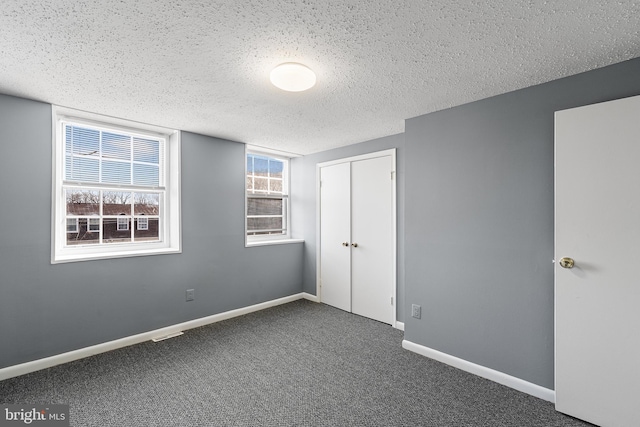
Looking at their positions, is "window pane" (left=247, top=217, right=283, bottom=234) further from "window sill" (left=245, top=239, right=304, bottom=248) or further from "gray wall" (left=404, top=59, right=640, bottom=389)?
"gray wall" (left=404, top=59, right=640, bottom=389)

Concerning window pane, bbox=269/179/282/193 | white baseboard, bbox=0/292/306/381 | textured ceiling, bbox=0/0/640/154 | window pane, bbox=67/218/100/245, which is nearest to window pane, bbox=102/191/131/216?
window pane, bbox=67/218/100/245

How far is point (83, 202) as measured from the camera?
9.82 ft

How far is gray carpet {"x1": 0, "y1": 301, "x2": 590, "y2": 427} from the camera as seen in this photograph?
196 cm

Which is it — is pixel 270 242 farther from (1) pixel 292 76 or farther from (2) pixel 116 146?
(1) pixel 292 76

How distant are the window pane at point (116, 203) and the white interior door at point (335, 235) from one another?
8.22ft

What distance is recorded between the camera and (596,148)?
1937mm

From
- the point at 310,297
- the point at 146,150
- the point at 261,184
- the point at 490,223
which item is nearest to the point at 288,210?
the point at 261,184

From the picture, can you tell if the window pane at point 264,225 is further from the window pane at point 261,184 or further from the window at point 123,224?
the window at point 123,224

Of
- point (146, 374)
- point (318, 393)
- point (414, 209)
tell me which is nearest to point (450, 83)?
point (414, 209)

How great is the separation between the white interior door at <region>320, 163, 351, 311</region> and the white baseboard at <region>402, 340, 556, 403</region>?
1.39 meters

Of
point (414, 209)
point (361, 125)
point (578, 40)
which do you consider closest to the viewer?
point (578, 40)

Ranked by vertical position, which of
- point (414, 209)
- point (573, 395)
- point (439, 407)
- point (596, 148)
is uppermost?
point (596, 148)

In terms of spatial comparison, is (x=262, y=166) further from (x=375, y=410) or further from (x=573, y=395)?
(x=573, y=395)

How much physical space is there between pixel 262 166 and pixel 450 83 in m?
3.06
